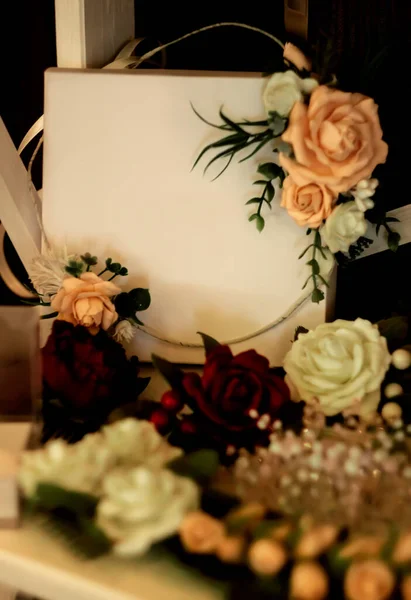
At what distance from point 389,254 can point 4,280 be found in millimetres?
640

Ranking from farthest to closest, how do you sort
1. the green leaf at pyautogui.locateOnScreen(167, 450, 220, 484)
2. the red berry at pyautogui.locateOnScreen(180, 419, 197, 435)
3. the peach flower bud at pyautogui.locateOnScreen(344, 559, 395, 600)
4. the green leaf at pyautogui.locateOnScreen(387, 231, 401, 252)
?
the green leaf at pyautogui.locateOnScreen(387, 231, 401, 252), the red berry at pyautogui.locateOnScreen(180, 419, 197, 435), the green leaf at pyautogui.locateOnScreen(167, 450, 220, 484), the peach flower bud at pyautogui.locateOnScreen(344, 559, 395, 600)

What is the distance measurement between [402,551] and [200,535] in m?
0.13

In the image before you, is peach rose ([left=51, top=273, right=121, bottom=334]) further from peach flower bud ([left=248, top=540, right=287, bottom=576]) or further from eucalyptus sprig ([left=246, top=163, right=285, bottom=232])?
peach flower bud ([left=248, top=540, right=287, bottom=576])

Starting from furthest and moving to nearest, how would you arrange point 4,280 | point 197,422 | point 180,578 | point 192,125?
point 4,280 → point 192,125 → point 197,422 → point 180,578

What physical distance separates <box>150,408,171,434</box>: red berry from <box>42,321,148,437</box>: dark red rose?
0.08m

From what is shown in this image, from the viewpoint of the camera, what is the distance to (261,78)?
0.69 metres

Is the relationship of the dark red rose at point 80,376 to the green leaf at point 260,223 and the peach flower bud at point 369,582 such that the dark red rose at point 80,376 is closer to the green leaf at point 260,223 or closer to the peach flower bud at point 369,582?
the green leaf at point 260,223

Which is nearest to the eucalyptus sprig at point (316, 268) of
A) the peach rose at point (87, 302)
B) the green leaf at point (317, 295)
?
the green leaf at point (317, 295)

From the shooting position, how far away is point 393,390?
641 millimetres

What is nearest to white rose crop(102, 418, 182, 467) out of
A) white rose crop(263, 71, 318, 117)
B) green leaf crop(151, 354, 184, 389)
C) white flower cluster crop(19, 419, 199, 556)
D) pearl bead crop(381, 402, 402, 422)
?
white flower cluster crop(19, 419, 199, 556)

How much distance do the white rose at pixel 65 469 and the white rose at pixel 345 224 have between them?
12.7 inches

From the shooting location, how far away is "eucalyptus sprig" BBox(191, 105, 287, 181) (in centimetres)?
66

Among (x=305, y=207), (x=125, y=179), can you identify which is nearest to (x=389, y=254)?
(x=305, y=207)

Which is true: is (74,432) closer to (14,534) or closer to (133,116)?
(14,534)
